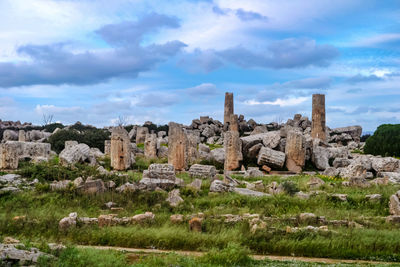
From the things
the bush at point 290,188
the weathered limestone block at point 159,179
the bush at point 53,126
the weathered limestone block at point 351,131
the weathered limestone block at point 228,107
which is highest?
the weathered limestone block at point 228,107

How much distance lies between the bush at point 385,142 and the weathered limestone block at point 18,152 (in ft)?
71.7

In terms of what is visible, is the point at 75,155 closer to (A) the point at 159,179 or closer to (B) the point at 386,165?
(A) the point at 159,179

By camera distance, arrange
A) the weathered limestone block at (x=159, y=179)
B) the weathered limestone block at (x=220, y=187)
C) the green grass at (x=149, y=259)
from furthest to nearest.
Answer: the weathered limestone block at (x=159, y=179), the weathered limestone block at (x=220, y=187), the green grass at (x=149, y=259)

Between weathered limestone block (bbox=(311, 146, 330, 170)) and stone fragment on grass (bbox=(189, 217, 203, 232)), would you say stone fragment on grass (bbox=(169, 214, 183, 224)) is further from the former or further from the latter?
weathered limestone block (bbox=(311, 146, 330, 170))

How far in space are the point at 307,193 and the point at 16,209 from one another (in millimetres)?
10186

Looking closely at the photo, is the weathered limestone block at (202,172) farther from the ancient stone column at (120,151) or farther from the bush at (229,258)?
the bush at (229,258)

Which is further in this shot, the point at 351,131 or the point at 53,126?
the point at 53,126

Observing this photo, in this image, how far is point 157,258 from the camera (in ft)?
31.7

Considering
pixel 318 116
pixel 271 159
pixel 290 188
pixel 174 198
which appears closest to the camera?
pixel 174 198

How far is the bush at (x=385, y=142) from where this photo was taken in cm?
3142

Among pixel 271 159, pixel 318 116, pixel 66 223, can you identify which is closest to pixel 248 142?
pixel 271 159

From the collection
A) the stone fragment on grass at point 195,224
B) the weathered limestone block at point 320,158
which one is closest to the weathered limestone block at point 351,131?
the weathered limestone block at point 320,158

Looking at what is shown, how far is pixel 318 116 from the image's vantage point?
40.8 metres

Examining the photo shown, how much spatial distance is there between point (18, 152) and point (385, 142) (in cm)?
2458
